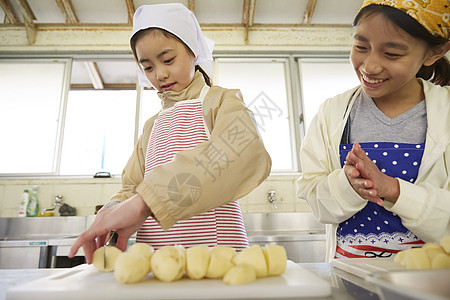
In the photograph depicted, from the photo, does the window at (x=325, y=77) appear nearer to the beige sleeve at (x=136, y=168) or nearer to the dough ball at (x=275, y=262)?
the beige sleeve at (x=136, y=168)

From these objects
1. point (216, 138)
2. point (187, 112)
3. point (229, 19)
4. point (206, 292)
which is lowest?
point (206, 292)

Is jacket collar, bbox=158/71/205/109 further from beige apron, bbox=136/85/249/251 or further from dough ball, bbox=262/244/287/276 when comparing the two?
dough ball, bbox=262/244/287/276

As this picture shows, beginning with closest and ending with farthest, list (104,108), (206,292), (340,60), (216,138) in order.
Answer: (206,292) → (216,138) → (340,60) → (104,108)

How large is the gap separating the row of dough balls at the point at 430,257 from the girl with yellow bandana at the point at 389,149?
0.17 meters

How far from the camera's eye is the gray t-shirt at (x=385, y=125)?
0.89 meters

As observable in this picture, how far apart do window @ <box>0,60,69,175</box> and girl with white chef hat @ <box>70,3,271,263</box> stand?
2583 mm

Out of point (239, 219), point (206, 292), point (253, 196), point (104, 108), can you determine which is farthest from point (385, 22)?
point (104, 108)

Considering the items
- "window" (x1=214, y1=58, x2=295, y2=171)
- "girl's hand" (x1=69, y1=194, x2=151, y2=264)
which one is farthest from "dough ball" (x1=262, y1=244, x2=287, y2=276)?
"window" (x1=214, y1=58, x2=295, y2=171)

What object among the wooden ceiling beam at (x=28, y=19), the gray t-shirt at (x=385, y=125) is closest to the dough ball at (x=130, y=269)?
the gray t-shirt at (x=385, y=125)

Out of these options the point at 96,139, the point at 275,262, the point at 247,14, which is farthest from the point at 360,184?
the point at 96,139

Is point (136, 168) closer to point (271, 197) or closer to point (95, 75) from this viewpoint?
point (271, 197)

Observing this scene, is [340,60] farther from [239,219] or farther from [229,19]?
[239,219]

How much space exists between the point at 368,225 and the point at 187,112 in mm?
599

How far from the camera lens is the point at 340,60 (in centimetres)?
352
